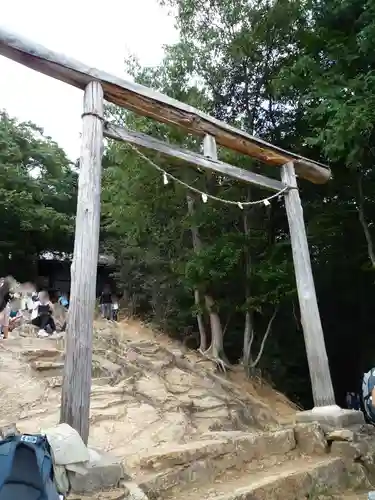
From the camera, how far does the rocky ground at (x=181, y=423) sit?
3697mm

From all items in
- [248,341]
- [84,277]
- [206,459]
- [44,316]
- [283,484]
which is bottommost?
[283,484]

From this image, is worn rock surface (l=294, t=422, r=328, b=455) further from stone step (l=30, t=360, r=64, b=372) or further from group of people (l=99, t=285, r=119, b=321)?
group of people (l=99, t=285, r=119, b=321)

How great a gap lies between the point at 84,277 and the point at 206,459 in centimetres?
191

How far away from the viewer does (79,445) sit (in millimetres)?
3051

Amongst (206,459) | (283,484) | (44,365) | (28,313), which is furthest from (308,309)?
(28,313)

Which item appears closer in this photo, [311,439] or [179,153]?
[311,439]

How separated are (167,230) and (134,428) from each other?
6.68 meters

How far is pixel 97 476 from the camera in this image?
3002mm

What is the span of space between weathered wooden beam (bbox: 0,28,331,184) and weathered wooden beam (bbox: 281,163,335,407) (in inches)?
16.4

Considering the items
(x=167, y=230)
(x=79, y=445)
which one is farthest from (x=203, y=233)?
(x=79, y=445)

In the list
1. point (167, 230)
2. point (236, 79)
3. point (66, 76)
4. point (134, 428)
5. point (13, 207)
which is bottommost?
point (134, 428)

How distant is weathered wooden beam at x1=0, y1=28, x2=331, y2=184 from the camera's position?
13.1ft

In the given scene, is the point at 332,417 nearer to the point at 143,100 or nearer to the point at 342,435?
the point at 342,435

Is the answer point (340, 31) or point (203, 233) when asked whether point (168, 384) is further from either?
point (340, 31)
